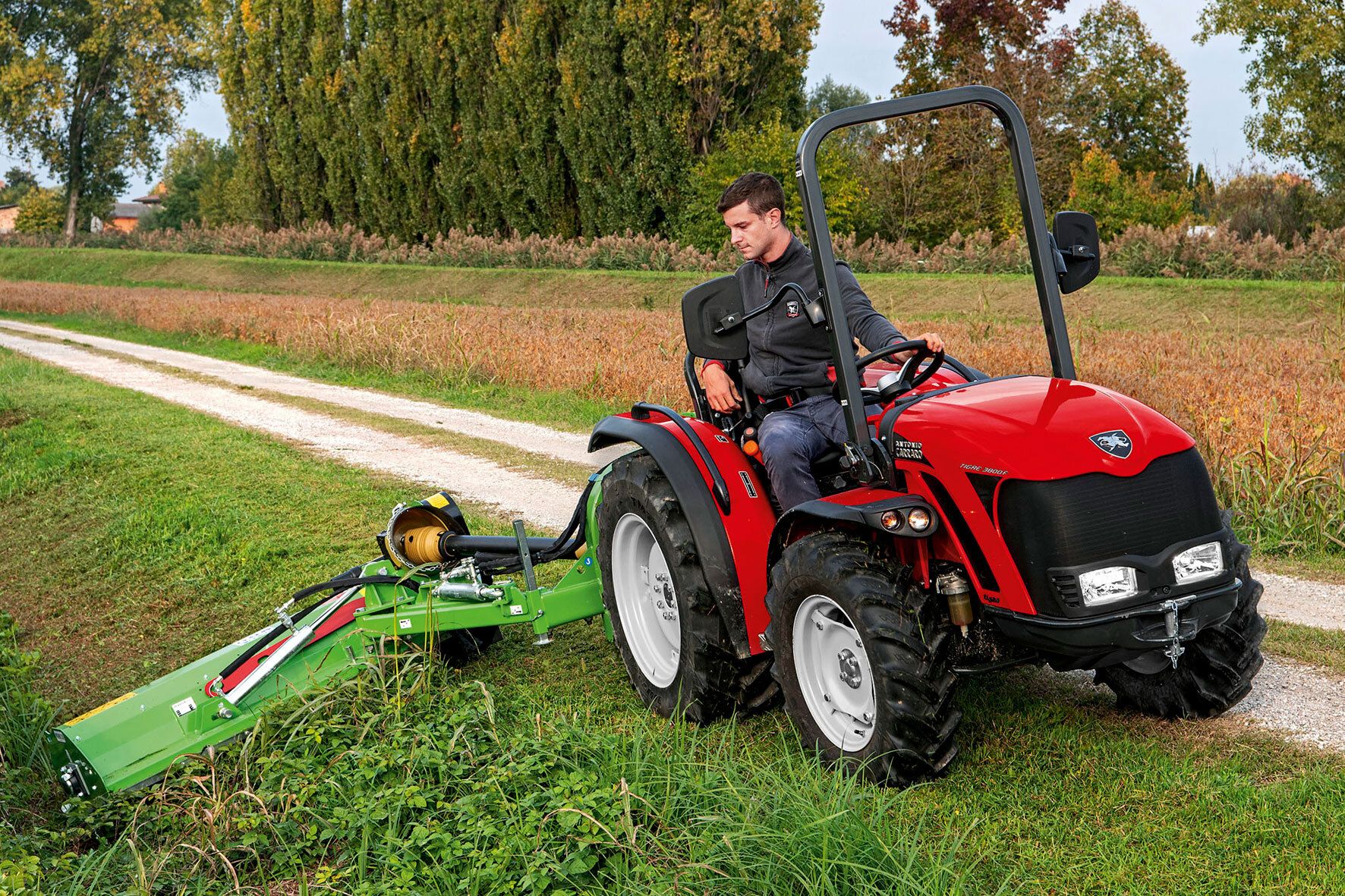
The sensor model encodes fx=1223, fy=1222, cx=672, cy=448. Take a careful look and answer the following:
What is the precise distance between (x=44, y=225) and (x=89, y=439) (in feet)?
181

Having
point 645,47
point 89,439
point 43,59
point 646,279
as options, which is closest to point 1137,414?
point 89,439

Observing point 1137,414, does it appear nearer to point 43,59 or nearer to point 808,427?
point 808,427

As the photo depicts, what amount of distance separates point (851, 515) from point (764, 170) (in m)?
23.4

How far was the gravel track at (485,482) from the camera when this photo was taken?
186 inches

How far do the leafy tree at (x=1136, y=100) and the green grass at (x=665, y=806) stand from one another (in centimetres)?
4058

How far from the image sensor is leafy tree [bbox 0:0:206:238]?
5116 centimetres

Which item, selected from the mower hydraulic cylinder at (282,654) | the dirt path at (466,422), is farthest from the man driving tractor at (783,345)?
the dirt path at (466,422)

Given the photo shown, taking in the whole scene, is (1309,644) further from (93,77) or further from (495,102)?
(93,77)

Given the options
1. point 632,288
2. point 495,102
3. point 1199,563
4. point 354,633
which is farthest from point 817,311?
point 495,102

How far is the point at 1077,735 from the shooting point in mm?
4449

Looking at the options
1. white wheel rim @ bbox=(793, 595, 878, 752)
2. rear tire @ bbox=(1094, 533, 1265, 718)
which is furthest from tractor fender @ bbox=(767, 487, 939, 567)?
rear tire @ bbox=(1094, 533, 1265, 718)

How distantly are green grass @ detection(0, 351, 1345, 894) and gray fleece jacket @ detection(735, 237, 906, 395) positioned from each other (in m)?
1.35

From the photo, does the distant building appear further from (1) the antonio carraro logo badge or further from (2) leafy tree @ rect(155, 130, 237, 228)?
(1) the antonio carraro logo badge

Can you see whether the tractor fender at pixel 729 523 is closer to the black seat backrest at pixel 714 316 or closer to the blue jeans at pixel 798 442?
the blue jeans at pixel 798 442
